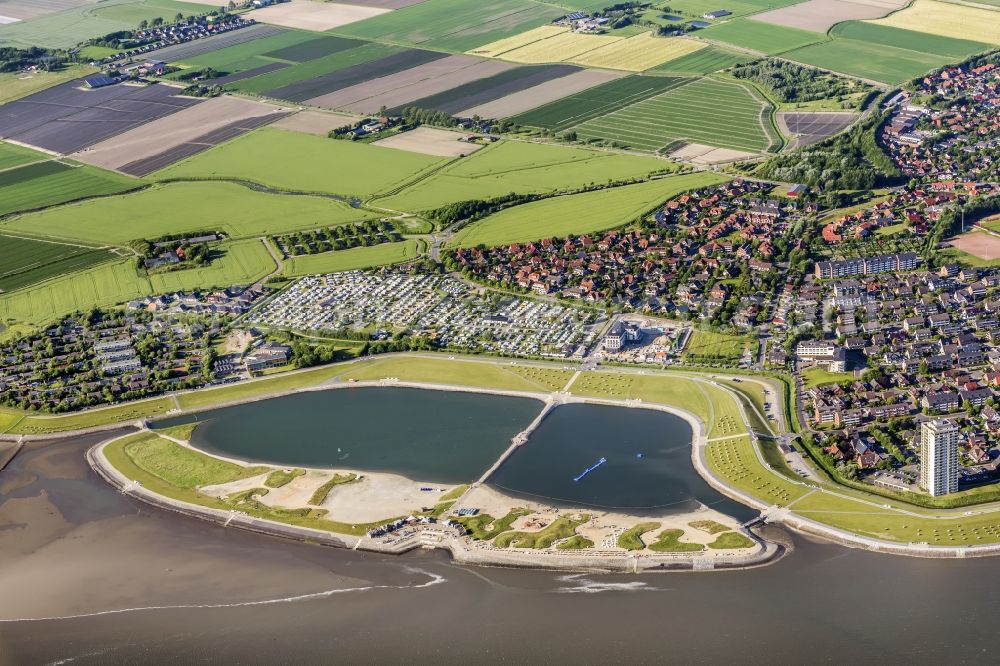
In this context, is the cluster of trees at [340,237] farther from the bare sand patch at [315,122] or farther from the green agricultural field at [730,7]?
the green agricultural field at [730,7]

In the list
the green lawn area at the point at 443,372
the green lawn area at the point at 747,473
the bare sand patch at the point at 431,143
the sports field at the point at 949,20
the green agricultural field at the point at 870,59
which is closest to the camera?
the green lawn area at the point at 747,473

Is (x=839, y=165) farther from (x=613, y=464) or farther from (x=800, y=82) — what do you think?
(x=613, y=464)

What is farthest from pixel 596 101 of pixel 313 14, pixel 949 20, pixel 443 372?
pixel 443 372

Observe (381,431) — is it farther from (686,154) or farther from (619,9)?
(619,9)

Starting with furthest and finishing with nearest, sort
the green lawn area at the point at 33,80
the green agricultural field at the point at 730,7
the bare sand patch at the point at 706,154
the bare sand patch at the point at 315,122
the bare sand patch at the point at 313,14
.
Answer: the bare sand patch at the point at 313,14
the green agricultural field at the point at 730,7
the green lawn area at the point at 33,80
the bare sand patch at the point at 315,122
the bare sand patch at the point at 706,154

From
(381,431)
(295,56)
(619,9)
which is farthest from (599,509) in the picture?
(619,9)

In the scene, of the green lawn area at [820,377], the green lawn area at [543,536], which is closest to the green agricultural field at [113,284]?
the green lawn area at [543,536]
